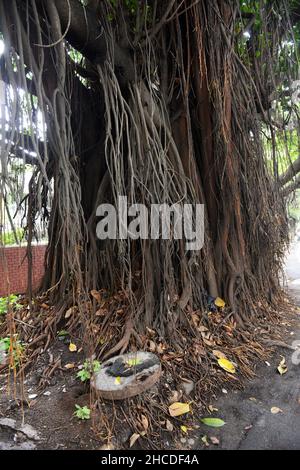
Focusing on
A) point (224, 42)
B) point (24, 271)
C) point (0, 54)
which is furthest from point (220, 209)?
point (24, 271)

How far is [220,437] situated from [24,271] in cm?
409

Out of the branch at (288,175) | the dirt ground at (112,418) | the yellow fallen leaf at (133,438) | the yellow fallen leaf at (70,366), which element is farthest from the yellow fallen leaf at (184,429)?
the branch at (288,175)

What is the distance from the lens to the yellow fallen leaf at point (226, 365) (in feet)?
6.30

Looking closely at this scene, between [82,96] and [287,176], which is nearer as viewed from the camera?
[82,96]

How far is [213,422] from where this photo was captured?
5.18 ft

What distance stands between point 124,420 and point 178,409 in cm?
30

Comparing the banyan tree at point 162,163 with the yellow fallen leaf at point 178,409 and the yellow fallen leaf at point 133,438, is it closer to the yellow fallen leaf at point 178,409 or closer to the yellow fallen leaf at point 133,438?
the yellow fallen leaf at point 178,409

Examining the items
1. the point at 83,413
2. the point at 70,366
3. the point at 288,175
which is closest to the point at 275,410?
the point at 83,413

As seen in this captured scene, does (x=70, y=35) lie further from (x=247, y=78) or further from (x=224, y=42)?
(x=247, y=78)

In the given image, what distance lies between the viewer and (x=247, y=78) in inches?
92.1

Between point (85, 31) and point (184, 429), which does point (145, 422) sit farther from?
point (85, 31)

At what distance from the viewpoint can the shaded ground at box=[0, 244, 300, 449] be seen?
1.40m

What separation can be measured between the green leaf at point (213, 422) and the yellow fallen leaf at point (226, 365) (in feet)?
1.18

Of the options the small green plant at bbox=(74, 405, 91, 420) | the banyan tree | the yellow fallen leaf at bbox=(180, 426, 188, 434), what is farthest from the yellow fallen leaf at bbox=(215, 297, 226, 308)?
the small green plant at bbox=(74, 405, 91, 420)
